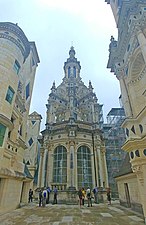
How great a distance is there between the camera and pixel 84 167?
22531 mm

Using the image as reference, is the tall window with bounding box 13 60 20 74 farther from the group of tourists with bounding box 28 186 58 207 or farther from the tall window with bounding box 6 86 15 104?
the group of tourists with bounding box 28 186 58 207

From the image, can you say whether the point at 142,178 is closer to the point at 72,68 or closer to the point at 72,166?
the point at 72,166

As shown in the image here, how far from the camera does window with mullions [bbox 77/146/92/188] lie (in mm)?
21703

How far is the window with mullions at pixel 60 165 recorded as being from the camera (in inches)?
853

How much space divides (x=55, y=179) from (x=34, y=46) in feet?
63.0

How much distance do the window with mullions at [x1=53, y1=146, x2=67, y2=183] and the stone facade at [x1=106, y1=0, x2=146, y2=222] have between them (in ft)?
42.4

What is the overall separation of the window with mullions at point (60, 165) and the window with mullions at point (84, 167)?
215 centimetres

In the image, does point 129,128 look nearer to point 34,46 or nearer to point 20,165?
point 20,165

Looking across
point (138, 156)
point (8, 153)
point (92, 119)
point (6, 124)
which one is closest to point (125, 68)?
point (138, 156)

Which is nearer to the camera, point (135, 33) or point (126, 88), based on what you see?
point (135, 33)

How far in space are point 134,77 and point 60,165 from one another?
17006 mm

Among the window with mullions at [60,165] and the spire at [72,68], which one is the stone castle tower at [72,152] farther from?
the spire at [72,68]

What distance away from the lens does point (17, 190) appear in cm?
1284

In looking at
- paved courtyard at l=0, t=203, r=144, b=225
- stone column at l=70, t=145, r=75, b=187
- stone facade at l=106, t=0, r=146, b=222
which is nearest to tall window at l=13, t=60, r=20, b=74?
stone facade at l=106, t=0, r=146, b=222
